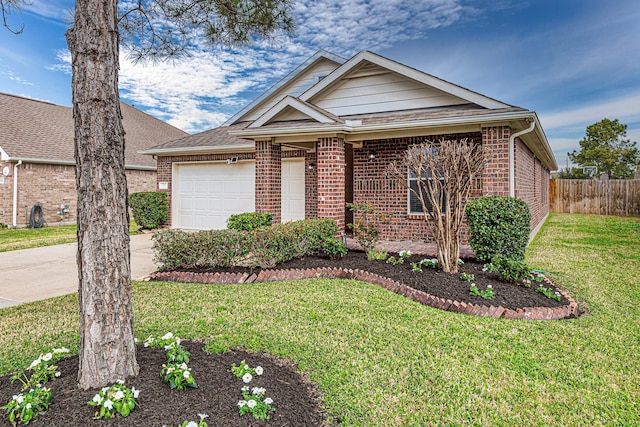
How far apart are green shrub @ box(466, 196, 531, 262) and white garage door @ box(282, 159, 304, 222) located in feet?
A: 19.7

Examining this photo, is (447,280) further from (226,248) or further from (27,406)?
(27,406)

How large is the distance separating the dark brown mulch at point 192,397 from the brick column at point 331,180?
5763 millimetres

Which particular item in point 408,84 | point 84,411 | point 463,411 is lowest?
point 463,411

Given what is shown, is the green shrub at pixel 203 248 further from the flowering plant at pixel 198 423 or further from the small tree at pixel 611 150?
the small tree at pixel 611 150

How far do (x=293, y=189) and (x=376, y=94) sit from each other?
3827 mm

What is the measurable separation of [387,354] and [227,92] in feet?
42.1

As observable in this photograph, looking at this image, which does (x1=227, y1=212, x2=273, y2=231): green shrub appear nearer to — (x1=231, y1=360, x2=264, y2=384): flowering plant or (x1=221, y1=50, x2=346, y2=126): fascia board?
(x1=231, y1=360, x2=264, y2=384): flowering plant

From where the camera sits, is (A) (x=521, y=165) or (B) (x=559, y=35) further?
(B) (x=559, y=35)

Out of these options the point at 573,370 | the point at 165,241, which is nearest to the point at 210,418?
the point at 573,370

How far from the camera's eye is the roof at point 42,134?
51.1 ft

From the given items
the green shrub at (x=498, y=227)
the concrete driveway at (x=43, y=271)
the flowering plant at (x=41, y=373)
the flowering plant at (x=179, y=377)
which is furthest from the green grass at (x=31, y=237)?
the green shrub at (x=498, y=227)

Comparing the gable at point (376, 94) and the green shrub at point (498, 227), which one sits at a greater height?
the gable at point (376, 94)

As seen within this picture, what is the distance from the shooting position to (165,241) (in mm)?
6609

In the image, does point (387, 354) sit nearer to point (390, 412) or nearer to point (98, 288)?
point (390, 412)
